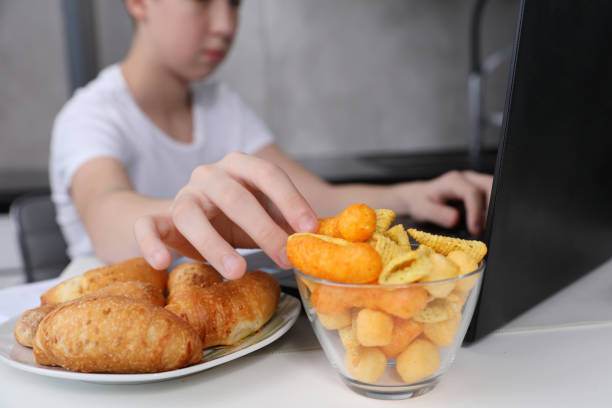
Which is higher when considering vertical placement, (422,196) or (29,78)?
(422,196)

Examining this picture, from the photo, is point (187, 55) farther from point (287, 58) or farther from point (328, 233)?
point (287, 58)

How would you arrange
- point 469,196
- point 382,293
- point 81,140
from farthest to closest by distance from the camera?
point 81,140 → point 469,196 → point 382,293

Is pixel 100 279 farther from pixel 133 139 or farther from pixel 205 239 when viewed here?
pixel 133 139

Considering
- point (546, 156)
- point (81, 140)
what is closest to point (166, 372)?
point (546, 156)

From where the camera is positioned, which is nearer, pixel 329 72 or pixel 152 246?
pixel 152 246

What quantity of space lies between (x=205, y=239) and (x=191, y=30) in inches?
37.9

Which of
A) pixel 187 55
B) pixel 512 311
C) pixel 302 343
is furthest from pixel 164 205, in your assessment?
pixel 187 55

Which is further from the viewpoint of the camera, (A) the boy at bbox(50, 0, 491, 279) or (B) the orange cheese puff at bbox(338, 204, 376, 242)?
(A) the boy at bbox(50, 0, 491, 279)

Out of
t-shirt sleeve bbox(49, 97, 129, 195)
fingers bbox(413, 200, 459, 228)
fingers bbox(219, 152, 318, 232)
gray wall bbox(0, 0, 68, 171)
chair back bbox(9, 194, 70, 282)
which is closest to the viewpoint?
fingers bbox(219, 152, 318, 232)

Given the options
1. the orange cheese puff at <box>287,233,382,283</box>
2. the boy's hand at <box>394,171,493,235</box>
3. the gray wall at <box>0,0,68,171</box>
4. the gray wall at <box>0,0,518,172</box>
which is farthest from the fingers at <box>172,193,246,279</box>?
the gray wall at <box>0,0,68,171</box>

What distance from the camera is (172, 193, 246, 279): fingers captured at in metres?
0.48

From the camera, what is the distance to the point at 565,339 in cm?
51

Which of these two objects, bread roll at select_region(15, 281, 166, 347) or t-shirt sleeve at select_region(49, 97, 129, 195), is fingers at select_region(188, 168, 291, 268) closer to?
bread roll at select_region(15, 281, 166, 347)

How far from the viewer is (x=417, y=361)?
38 centimetres
